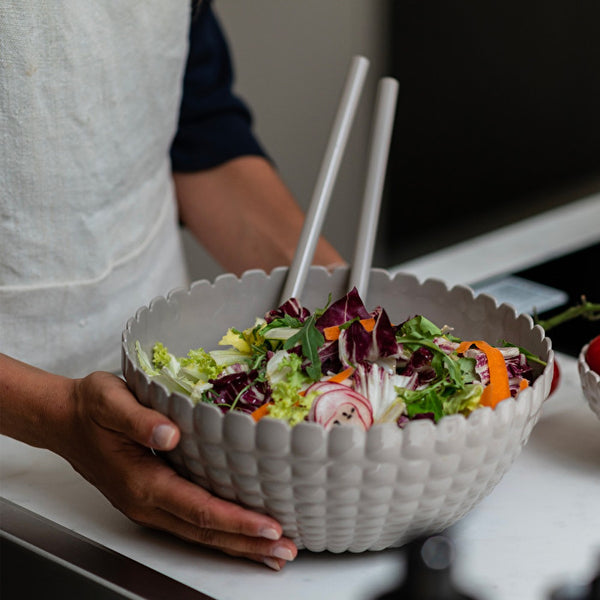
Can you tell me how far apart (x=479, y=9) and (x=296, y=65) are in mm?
659

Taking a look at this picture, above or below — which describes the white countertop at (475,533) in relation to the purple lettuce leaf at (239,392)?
below

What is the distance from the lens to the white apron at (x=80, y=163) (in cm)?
93

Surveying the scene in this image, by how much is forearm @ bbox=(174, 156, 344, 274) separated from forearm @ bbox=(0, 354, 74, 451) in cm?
50

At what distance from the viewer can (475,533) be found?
0.69 metres

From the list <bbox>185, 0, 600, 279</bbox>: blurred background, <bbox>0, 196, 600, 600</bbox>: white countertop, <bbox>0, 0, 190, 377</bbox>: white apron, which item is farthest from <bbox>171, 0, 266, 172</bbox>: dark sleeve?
<bbox>185, 0, 600, 279</bbox>: blurred background

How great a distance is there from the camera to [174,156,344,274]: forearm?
1223 millimetres

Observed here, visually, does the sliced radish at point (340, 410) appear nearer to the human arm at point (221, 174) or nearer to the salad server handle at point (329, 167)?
the salad server handle at point (329, 167)

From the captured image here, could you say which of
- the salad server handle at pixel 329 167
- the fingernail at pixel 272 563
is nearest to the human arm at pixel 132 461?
the fingernail at pixel 272 563

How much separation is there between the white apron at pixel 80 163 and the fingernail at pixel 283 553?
0.48m

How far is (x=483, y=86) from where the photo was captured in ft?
10.5

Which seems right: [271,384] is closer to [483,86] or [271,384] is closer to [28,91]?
[28,91]

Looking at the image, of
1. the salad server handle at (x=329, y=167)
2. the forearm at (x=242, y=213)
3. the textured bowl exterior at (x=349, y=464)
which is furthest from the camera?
the forearm at (x=242, y=213)

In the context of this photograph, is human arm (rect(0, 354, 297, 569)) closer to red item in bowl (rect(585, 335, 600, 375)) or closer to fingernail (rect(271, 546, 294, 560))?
fingernail (rect(271, 546, 294, 560))

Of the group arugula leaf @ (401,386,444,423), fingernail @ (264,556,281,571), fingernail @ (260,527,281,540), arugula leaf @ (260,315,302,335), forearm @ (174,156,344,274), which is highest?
arugula leaf @ (401,386,444,423)
